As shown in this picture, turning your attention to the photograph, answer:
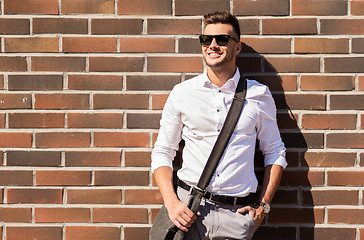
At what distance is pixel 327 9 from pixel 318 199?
1220 mm

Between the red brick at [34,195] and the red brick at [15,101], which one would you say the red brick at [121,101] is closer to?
the red brick at [15,101]

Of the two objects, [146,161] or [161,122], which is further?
[146,161]

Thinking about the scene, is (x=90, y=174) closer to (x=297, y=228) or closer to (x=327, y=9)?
(x=297, y=228)

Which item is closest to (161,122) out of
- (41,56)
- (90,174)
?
(90,174)

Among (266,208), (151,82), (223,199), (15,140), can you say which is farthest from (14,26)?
(266,208)

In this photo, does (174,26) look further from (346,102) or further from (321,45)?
(346,102)

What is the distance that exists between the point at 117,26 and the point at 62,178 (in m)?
1.05

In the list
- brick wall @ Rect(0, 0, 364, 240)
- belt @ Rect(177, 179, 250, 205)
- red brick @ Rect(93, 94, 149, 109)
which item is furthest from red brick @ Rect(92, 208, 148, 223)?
red brick @ Rect(93, 94, 149, 109)

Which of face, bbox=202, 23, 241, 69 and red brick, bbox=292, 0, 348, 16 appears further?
red brick, bbox=292, 0, 348, 16

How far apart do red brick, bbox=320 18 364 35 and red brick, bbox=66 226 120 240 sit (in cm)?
187

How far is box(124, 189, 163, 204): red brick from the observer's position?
263 centimetres

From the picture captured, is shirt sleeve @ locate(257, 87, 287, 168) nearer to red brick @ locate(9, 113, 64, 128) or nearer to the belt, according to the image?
the belt

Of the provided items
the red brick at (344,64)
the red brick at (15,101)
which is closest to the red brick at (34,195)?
the red brick at (15,101)

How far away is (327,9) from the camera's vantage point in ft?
8.41
